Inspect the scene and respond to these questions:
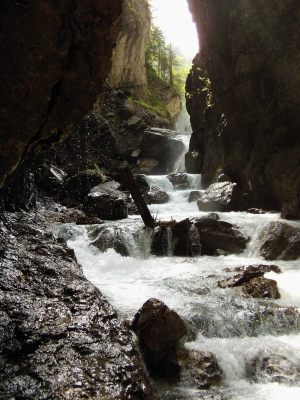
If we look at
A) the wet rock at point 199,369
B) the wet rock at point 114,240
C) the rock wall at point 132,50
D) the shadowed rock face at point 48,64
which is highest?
the rock wall at point 132,50

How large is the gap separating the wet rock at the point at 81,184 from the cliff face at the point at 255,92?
7.58 m

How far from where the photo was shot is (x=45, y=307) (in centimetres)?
366

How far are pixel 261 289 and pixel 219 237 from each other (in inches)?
174

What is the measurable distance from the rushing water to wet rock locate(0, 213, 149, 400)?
36.3 inches

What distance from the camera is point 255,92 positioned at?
15.3m

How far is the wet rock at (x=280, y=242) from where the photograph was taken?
8988 millimetres

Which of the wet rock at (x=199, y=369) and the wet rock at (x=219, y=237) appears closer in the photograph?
the wet rock at (x=199, y=369)

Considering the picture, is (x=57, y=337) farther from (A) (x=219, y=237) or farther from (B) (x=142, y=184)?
(B) (x=142, y=184)

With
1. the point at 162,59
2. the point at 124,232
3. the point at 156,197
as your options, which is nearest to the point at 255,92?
the point at 156,197

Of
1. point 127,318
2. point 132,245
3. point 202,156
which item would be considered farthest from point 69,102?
point 202,156

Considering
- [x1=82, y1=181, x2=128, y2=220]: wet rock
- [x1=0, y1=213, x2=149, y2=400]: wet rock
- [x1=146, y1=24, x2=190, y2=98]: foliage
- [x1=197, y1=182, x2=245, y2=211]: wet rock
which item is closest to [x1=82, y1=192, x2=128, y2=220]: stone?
[x1=82, y1=181, x2=128, y2=220]: wet rock

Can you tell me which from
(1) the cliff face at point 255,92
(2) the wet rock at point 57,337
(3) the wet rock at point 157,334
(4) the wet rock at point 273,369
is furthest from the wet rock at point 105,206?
(4) the wet rock at point 273,369

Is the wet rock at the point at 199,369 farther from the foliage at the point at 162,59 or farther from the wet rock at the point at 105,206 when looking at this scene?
the foliage at the point at 162,59

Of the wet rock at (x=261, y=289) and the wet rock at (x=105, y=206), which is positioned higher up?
the wet rock at (x=105, y=206)
